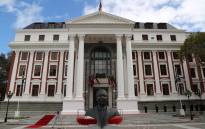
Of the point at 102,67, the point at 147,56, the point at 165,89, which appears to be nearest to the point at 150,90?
the point at 165,89

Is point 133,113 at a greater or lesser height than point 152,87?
lesser

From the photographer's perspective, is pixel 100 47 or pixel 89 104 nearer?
pixel 89 104

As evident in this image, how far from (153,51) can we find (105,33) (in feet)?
48.2

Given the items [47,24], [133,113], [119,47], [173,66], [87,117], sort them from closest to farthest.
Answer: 1. [87,117]
2. [133,113]
3. [119,47]
4. [173,66]
5. [47,24]

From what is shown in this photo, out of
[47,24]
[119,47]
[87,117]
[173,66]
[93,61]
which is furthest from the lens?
[47,24]

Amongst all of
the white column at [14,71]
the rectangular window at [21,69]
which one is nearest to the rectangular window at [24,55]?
the white column at [14,71]

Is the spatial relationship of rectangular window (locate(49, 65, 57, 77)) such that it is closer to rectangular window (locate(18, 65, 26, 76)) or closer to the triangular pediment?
rectangular window (locate(18, 65, 26, 76))

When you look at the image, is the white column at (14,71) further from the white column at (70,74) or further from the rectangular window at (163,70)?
the rectangular window at (163,70)

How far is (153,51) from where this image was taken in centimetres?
4203

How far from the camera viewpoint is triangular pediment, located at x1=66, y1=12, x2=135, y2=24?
3219 centimetres

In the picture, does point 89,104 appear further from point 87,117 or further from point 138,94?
point 87,117

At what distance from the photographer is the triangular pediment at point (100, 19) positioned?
106ft

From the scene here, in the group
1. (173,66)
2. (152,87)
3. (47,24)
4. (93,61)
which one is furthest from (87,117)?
(47,24)

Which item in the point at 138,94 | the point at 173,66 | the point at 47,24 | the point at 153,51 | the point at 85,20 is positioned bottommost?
the point at 138,94
